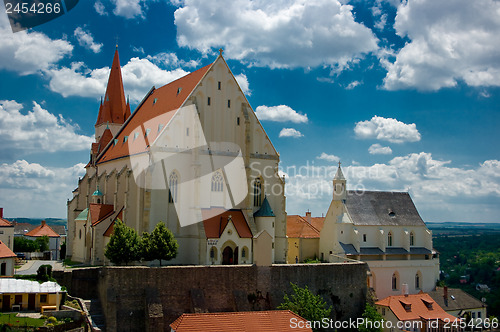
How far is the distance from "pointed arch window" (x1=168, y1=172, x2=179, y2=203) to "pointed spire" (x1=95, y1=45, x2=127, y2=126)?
2492 centimetres

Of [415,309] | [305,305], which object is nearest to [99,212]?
[305,305]

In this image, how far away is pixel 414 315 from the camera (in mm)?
53219

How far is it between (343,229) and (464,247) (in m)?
143

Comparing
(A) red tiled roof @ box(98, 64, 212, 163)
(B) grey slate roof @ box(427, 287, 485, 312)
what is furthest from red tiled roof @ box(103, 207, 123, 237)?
(B) grey slate roof @ box(427, 287, 485, 312)

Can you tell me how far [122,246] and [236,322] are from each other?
15023mm

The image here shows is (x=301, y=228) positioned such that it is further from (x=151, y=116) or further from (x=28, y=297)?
(x=28, y=297)

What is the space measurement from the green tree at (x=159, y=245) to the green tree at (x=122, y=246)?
73 centimetres

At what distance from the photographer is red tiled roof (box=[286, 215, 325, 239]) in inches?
2707

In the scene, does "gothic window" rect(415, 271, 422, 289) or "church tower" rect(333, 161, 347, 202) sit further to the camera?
"church tower" rect(333, 161, 347, 202)

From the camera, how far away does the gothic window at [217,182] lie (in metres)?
57.3

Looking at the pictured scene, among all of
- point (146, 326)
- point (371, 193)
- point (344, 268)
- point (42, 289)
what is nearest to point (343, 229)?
point (371, 193)

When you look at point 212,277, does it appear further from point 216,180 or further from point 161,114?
point 161,114

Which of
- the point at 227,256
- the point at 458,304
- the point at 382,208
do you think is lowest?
the point at 458,304

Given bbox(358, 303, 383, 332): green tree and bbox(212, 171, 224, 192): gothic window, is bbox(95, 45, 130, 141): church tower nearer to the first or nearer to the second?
bbox(212, 171, 224, 192): gothic window
